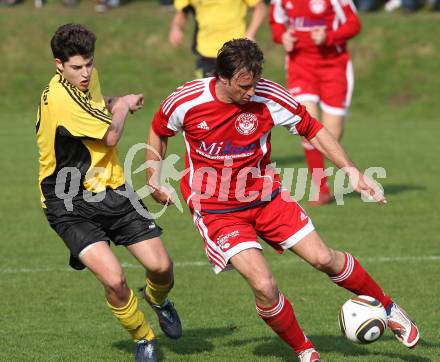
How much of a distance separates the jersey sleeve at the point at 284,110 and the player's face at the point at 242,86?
24 centimetres

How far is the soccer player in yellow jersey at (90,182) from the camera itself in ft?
20.8

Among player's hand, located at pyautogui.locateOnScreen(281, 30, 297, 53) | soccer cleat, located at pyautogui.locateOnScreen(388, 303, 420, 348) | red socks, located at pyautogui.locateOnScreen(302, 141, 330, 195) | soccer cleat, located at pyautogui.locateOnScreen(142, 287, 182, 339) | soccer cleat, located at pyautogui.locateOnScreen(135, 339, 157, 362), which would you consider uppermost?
soccer cleat, located at pyautogui.locateOnScreen(388, 303, 420, 348)

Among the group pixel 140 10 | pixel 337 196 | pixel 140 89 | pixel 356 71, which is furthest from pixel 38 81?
pixel 337 196

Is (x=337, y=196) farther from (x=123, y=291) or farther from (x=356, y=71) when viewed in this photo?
(x=356, y=71)

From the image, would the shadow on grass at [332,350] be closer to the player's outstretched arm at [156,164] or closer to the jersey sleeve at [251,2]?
the player's outstretched arm at [156,164]

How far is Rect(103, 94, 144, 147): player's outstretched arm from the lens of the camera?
6371mm

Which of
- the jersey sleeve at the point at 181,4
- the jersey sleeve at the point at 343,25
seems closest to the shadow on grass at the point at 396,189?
the jersey sleeve at the point at 343,25

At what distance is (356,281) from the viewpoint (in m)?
6.57

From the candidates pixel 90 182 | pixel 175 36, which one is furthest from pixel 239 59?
pixel 175 36

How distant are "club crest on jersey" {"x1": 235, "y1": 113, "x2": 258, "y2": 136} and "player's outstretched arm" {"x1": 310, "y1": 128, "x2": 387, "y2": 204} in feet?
1.37

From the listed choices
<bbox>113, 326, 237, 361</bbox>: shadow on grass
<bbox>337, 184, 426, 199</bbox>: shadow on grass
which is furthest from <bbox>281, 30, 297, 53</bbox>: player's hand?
<bbox>113, 326, 237, 361</bbox>: shadow on grass

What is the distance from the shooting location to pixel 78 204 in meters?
6.53

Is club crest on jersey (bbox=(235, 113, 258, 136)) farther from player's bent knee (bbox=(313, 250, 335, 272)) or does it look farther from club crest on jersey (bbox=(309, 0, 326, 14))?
club crest on jersey (bbox=(309, 0, 326, 14))

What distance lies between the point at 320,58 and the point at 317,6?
606mm
